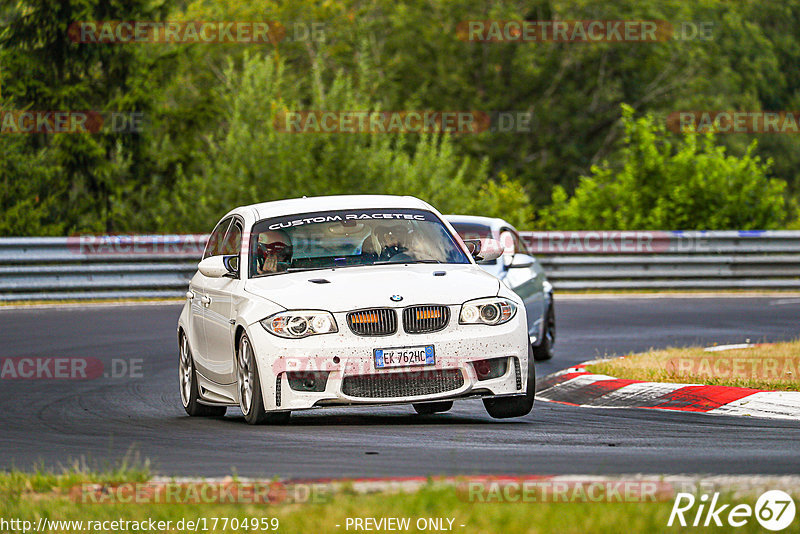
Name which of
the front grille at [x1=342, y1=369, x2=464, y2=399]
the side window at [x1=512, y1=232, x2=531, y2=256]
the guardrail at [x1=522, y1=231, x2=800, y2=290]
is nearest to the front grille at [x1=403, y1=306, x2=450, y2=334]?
the front grille at [x1=342, y1=369, x2=464, y2=399]

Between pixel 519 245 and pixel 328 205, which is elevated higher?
pixel 328 205

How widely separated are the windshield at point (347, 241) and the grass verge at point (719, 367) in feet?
7.66

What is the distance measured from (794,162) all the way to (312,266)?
68.1 metres

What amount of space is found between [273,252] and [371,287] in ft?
4.08

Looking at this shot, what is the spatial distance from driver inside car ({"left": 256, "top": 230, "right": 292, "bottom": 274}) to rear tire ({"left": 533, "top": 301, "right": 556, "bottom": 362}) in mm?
5828

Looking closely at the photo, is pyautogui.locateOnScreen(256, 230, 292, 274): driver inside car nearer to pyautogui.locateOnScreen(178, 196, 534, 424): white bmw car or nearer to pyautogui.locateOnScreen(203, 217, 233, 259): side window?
pyautogui.locateOnScreen(178, 196, 534, 424): white bmw car

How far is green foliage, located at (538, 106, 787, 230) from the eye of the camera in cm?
3088

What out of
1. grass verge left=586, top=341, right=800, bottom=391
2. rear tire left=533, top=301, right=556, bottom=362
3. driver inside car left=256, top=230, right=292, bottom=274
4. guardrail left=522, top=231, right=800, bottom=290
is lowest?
guardrail left=522, top=231, right=800, bottom=290

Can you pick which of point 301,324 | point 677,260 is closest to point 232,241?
point 301,324

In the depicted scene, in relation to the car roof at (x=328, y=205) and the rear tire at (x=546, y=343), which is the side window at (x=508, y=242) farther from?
the car roof at (x=328, y=205)

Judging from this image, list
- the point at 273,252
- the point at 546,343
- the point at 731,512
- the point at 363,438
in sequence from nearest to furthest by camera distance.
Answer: the point at 731,512 < the point at 363,438 < the point at 273,252 < the point at 546,343

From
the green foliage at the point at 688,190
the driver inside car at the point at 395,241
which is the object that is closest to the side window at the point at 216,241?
the driver inside car at the point at 395,241

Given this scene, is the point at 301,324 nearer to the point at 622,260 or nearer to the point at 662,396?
the point at 662,396

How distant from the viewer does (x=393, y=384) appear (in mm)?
9570
